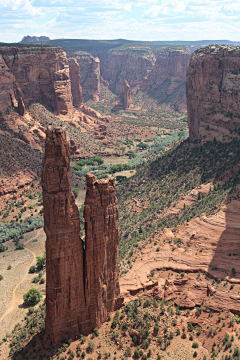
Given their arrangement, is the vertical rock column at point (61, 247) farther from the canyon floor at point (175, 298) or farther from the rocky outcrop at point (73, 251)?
the canyon floor at point (175, 298)

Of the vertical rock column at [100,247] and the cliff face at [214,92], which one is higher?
the cliff face at [214,92]

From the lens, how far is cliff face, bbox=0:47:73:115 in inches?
4117

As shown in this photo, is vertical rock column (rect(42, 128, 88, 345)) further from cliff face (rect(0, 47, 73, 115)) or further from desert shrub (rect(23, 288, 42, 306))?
Result: cliff face (rect(0, 47, 73, 115))

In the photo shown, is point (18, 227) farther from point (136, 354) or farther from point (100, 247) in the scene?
point (136, 354)

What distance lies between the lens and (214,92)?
76.6 metres

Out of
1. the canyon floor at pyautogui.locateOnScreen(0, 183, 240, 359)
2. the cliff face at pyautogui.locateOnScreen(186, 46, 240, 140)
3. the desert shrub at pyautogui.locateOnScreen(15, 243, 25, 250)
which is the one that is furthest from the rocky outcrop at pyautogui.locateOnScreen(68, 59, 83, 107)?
the canyon floor at pyautogui.locateOnScreen(0, 183, 240, 359)

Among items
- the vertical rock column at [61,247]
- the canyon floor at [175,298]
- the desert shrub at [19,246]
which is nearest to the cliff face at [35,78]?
the desert shrub at [19,246]

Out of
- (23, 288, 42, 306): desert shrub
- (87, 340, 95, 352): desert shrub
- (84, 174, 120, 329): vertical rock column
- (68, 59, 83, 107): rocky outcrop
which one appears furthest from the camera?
(68, 59, 83, 107): rocky outcrop

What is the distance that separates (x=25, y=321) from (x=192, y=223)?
23546mm

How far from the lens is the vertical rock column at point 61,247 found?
2914 cm

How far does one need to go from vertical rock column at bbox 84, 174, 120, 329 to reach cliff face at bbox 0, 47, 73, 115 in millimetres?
77761

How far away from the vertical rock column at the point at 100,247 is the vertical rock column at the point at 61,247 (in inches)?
31.1

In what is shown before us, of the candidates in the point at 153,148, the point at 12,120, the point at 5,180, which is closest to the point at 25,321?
the point at 5,180

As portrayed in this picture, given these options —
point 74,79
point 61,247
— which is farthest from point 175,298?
point 74,79
